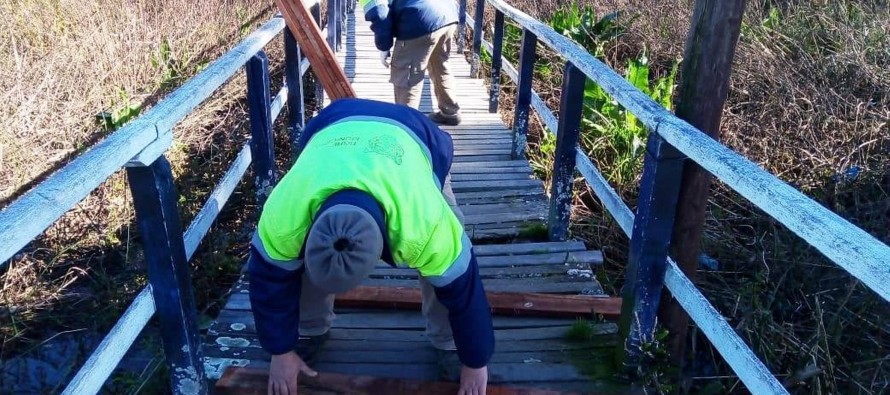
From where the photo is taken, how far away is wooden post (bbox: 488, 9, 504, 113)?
581 cm

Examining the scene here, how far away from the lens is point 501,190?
176 inches

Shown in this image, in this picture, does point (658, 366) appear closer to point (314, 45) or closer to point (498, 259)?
point (498, 259)

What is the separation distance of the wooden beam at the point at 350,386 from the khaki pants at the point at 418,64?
3.44 m

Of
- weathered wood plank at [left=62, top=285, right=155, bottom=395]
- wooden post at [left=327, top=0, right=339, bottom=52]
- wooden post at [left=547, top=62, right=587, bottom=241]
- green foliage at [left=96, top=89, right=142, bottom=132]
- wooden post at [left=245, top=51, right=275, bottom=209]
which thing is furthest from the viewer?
wooden post at [left=327, top=0, right=339, bottom=52]

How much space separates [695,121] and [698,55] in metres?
0.22

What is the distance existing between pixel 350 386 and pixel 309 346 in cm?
33

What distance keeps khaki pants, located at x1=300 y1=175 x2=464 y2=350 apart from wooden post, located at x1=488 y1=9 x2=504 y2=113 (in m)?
3.65

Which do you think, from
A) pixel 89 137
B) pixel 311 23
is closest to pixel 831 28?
pixel 311 23

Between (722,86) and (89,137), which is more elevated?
(722,86)

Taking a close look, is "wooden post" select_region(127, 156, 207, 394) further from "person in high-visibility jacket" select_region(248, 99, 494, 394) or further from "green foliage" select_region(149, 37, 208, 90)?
"green foliage" select_region(149, 37, 208, 90)

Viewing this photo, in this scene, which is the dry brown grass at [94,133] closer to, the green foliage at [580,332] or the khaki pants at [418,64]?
the khaki pants at [418,64]

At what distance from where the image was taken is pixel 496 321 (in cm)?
287

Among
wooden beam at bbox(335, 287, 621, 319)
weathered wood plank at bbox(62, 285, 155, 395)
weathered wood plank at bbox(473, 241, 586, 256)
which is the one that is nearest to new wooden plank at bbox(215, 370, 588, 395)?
weathered wood plank at bbox(62, 285, 155, 395)

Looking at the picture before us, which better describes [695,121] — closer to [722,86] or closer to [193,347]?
[722,86]
